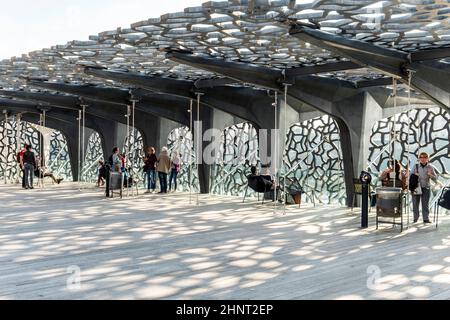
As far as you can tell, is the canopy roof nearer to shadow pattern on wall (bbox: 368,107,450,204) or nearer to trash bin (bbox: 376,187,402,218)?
shadow pattern on wall (bbox: 368,107,450,204)

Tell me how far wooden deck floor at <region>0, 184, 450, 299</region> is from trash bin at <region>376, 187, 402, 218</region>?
0.34 m

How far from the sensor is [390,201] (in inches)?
419

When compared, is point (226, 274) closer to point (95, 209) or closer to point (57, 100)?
point (95, 209)

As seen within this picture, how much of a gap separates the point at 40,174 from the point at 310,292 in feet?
58.5

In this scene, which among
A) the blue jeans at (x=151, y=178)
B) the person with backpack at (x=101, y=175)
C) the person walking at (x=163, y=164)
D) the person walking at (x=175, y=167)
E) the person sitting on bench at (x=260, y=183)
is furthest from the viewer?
the person with backpack at (x=101, y=175)

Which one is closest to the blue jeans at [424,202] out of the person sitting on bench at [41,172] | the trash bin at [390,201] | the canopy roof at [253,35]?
the trash bin at [390,201]

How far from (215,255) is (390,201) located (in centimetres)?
428

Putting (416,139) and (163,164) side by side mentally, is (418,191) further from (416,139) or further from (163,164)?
(163,164)

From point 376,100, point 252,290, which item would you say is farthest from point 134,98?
point 252,290

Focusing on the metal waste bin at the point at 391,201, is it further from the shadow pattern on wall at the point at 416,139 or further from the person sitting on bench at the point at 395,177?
the shadow pattern on wall at the point at 416,139

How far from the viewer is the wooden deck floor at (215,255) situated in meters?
5.92

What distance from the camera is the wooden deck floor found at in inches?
233

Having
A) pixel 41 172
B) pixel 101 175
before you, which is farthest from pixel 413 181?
pixel 41 172

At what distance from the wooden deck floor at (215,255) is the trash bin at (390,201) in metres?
0.34
